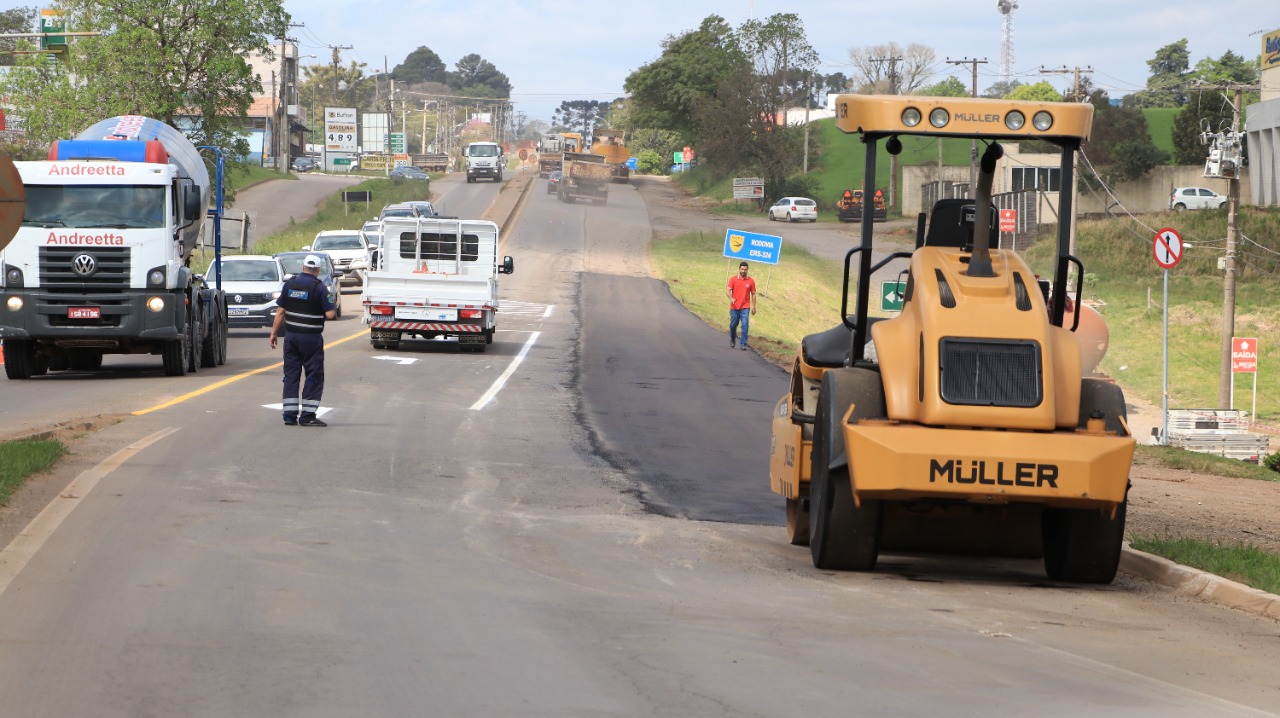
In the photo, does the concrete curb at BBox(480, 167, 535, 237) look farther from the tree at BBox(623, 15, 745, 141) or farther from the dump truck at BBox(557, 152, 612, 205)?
the tree at BBox(623, 15, 745, 141)

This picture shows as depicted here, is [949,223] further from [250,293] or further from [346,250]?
[346,250]

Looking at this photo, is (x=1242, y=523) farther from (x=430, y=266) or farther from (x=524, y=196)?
(x=524, y=196)

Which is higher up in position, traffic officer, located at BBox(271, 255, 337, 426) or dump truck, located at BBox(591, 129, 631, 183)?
dump truck, located at BBox(591, 129, 631, 183)

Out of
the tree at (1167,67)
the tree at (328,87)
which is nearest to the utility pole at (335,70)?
the tree at (328,87)

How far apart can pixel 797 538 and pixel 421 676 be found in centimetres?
493

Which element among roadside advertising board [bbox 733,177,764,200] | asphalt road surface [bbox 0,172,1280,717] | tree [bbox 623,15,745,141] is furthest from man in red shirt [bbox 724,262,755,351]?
tree [bbox 623,15,745,141]

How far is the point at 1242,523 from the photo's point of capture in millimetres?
13375

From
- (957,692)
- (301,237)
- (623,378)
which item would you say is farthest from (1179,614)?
(301,237)

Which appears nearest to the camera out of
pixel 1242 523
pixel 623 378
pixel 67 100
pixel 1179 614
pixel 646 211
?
pixel 1179 614

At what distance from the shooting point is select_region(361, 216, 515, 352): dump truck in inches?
1212

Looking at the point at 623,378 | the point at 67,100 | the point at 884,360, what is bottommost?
the point at 623,378

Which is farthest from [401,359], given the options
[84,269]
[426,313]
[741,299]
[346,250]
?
[346,250]

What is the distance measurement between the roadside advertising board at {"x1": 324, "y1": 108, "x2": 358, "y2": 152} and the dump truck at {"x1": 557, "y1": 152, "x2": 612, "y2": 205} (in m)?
46.7

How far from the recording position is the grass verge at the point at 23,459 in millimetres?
11508
